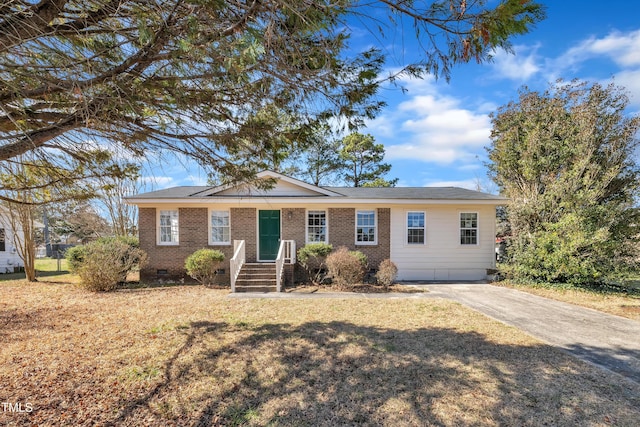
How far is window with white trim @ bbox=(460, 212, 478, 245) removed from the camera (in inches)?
491

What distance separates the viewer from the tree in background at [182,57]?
2631 mm

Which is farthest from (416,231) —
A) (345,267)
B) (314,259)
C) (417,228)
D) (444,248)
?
(314,259)

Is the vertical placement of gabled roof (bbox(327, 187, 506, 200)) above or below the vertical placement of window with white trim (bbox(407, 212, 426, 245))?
above

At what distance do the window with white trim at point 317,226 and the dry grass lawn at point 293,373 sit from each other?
546 cm

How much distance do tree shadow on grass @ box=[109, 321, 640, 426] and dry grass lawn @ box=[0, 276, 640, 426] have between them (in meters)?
0.02

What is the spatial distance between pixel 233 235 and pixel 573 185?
1245 cm

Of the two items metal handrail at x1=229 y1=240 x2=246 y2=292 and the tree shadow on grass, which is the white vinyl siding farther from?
the tree shadow on grass

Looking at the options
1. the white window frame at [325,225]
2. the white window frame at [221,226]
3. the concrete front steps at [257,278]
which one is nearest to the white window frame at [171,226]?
the white window frame at [221,226]

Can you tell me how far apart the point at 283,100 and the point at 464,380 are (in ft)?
14.6

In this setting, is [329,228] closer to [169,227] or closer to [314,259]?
[314,259]

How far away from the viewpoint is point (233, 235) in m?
12.2

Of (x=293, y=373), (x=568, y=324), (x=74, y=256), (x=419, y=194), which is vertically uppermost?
(x=419, y=194)

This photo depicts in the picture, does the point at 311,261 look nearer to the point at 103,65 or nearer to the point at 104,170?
the point at 104,170

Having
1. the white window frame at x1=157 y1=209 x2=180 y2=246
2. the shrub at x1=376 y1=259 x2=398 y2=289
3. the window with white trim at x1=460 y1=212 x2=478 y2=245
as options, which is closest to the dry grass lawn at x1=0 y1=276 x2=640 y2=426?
the shrub at x1=376 y1=259 x2=398 y2=289
